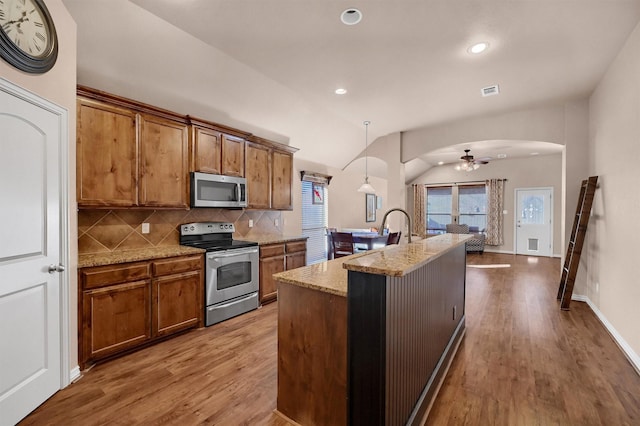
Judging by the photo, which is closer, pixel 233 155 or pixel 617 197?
pixel 617 197

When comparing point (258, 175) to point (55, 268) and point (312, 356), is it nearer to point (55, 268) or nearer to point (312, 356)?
point (55, 268)

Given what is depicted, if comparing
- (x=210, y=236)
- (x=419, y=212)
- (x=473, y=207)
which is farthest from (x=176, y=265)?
(x=473, y=207)

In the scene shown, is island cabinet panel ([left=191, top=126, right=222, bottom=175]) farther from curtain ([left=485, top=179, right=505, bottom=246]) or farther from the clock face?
curtain ([left=485, top=179, right=505, bottom=246])

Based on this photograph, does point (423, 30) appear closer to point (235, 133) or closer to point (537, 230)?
point (235, 133)

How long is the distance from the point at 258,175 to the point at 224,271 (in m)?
1.49

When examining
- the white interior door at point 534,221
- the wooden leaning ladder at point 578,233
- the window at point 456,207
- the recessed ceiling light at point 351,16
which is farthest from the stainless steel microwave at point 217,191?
the white interior door at point 534,221

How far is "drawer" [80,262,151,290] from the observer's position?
2315 mm

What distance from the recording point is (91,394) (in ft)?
6.71

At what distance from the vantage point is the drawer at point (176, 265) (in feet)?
9.11

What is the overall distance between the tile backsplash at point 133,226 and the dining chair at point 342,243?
1.54 meters

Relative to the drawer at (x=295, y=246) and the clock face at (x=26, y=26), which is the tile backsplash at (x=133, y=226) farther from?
the clock face at (x=26, y=26)

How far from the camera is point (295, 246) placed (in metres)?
4.36

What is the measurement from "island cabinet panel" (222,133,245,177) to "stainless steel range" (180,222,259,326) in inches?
28.2

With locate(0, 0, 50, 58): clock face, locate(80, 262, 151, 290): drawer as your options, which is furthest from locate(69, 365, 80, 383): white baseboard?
locate(0, 0, 50, 58): clock face
